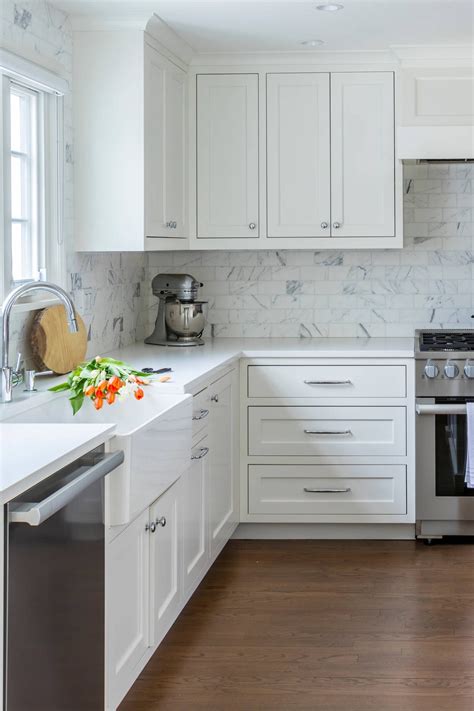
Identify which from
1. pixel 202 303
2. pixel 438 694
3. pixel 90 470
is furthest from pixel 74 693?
pixel 202 303

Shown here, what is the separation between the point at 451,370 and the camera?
447cm

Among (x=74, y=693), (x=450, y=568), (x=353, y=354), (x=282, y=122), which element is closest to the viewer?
(x=74, y=693)

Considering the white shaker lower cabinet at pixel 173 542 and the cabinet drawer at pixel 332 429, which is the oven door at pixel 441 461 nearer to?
the cabinet drawer at pixel 332 429

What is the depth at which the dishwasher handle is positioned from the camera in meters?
1.86

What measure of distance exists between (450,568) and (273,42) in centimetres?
249

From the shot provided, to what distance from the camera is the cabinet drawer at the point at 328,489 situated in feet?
15.1

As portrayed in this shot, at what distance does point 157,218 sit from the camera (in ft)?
14.3

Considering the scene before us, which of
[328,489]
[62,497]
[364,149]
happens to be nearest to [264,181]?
[364,149]

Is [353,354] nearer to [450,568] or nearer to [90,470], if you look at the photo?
[450,568]

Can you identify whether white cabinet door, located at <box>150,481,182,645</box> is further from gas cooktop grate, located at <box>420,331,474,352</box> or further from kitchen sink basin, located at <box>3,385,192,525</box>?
gas cooktop grate, located at <box>420,331,474,352</box>

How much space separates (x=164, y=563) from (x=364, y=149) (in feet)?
8.11

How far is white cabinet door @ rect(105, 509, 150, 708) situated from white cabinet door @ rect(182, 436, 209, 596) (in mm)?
545

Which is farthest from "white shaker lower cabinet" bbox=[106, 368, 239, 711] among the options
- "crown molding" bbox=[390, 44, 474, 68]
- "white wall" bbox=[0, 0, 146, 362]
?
"crown molding" bbox=[390, 44, 474, 68]

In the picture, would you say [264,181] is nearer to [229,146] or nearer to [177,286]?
[229,146]
